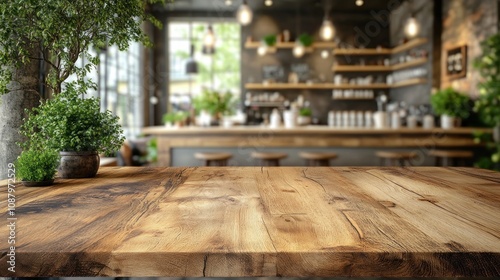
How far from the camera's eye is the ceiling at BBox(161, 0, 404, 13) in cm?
977

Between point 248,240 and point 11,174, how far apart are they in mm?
1227

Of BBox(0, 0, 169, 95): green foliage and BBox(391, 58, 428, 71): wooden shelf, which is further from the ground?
BBox(391, 58, 428, 71): wooden shelf

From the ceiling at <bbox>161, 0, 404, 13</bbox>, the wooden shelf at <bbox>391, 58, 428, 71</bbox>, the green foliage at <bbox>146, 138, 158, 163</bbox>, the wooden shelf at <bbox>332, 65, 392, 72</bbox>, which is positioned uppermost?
the ceiling at <bbox>161, 0, 404, 13</bbox>

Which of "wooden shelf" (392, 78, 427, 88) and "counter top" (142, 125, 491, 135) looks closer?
"counter top" (142, 125, 491, 135)

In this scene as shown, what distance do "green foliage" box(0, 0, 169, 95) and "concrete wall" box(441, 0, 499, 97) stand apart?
231 inches

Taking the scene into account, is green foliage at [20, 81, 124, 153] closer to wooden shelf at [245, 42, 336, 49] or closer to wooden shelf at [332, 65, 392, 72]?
wooden shelf at [245, 42, 336, 49]

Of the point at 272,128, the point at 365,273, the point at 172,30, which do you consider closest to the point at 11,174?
the point at 365,273

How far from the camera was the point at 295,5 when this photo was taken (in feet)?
32.9

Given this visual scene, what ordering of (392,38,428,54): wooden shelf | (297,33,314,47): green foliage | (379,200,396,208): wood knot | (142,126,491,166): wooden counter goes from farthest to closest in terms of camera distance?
(297,33,314,47): green foliage < (392,38,428,54): wooden shelf < (142,126,491,166): wooden counter < (379,200,396,208): wood knot

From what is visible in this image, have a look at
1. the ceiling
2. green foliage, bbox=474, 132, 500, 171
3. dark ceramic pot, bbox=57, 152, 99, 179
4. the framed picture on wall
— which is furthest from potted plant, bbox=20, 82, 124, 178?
the ceiling

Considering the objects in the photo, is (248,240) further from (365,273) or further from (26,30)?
(26,30)

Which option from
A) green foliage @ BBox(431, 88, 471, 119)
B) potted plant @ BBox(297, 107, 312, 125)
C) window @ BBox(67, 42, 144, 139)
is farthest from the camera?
window @ BBox(67, 42, 144, 139)

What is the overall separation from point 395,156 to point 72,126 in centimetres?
463

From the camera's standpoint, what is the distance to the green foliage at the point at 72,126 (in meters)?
1.66
